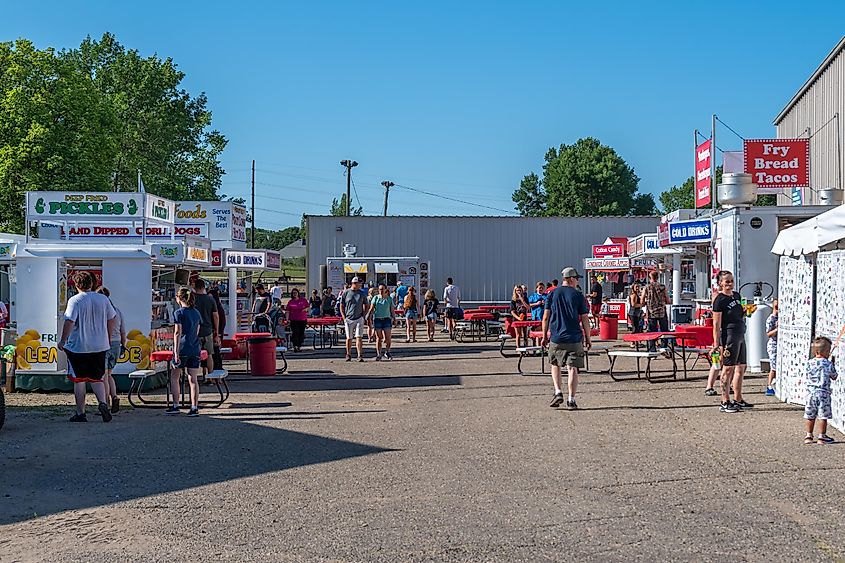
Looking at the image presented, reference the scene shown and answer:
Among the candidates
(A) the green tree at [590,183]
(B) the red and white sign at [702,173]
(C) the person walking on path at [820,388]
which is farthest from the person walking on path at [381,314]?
(A) the green tree at [590,183]

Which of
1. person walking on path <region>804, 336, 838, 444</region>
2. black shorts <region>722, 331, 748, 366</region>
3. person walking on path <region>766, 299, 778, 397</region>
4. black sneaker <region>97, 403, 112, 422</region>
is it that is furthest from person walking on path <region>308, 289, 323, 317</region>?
person walking on path <region>804, 336, 838, 444</region>

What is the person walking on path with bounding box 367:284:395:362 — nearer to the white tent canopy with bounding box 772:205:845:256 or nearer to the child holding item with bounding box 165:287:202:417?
the child holding item with bounding box 165:287:202:417

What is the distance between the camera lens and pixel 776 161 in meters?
22.3

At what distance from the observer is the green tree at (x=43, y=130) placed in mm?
38812

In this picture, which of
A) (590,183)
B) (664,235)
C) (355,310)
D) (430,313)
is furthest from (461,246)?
(590,183)

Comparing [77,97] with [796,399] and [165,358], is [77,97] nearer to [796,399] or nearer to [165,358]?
[165,358]

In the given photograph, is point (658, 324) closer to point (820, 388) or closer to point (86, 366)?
point (820, 388)

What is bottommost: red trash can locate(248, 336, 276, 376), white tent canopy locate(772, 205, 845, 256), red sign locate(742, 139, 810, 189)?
red trash can locate(248, 336, 276, 376)

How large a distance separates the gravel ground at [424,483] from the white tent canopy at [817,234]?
6.46 feet

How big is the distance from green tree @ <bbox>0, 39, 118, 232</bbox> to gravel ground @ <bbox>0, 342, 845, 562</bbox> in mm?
26956

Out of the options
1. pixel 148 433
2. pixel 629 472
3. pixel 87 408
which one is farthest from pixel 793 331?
pixel 87 408

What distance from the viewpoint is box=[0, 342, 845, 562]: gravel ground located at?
21.4 feet

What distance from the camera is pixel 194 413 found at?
→ 13031mm

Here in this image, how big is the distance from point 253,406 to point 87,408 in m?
2.18
